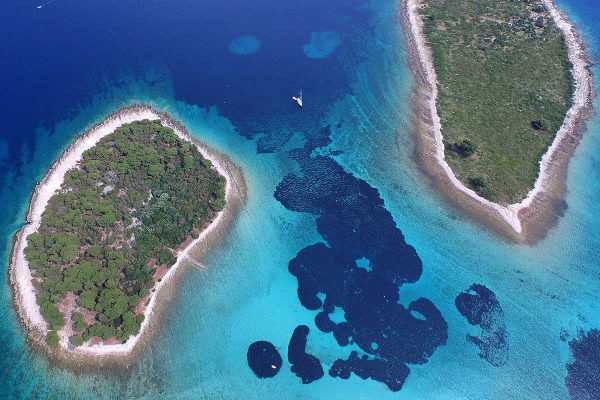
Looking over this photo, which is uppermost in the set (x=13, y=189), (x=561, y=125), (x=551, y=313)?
(x=13, y=189)

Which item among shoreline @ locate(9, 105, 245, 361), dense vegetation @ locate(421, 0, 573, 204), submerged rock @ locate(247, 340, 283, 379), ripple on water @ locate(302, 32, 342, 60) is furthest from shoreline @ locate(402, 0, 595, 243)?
submerged rock @ locate(247, 340, 283, 379)

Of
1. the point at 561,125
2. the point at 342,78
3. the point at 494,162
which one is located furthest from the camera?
the point at 342,78

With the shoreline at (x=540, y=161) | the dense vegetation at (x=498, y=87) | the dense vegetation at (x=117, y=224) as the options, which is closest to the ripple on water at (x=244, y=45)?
the dense vegetation at (x=117, y=224)

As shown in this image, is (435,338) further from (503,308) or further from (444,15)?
(444,15)

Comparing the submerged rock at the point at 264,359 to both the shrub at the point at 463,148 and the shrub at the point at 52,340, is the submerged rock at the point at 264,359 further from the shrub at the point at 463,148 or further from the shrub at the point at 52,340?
the shrub at the point at 463,148

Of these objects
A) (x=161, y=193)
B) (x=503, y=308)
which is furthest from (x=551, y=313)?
(x=161, y=193)

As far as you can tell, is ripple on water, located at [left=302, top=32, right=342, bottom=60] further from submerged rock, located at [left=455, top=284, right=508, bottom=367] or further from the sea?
submerged rock, located at [left=455, top=284, right=508, bottom=367]
